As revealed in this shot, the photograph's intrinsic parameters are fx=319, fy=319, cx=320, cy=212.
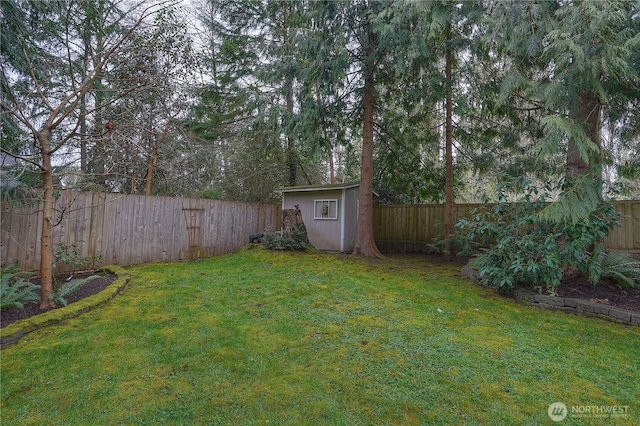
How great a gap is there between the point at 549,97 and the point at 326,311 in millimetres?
4015

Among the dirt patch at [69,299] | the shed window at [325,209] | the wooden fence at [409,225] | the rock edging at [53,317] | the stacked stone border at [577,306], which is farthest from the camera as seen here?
the shed window at [325,209]

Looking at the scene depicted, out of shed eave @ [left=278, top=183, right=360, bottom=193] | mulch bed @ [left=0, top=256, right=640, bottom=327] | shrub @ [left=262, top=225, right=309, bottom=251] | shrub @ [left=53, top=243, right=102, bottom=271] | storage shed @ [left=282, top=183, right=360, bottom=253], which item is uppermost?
shed eave @ [left=278, top=183, right=360, bottom=193]

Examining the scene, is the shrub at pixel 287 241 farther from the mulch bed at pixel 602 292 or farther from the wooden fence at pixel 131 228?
the mulch bed at pixel 602 292

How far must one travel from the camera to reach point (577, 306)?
4.09m

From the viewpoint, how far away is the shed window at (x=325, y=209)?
9.96m

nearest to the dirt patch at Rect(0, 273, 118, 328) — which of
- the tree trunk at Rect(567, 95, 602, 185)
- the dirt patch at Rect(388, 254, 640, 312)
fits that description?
the dirt patch at Rect(388, 254, 640, 312)

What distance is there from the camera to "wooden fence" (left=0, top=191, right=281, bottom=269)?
5.47 meters

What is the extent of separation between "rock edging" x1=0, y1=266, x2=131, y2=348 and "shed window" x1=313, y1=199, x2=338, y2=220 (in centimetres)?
632

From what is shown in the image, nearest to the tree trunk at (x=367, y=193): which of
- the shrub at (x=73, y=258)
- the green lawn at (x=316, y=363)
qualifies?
the green lawn at (x=316, y=363)

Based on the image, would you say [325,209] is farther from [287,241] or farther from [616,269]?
[616,269]

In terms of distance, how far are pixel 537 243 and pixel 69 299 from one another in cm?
642

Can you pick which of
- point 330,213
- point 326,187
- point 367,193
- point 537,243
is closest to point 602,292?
point 537,243

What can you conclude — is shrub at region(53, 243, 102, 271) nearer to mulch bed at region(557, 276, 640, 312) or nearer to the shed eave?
the shed eave

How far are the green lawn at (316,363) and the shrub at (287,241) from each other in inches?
155
